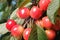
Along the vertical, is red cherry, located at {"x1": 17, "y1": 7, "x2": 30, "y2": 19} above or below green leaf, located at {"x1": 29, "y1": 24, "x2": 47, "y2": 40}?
above

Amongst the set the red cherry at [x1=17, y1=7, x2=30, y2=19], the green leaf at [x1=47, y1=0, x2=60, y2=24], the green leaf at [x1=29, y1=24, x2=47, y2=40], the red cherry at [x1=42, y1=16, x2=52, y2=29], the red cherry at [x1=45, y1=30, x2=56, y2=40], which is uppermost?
the green leaf at [x1=47, y1=0, x2=60, y2=24]

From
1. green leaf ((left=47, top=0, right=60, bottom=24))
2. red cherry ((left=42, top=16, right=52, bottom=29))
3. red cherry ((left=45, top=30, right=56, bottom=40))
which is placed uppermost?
green leaf ((left=47, top=0, right=60, bottom=24))

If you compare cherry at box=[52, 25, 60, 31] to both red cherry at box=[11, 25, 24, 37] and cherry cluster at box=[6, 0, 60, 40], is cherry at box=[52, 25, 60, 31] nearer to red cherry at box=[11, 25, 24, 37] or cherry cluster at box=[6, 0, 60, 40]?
cherry cluster at box=[6, 0, 60, 40]

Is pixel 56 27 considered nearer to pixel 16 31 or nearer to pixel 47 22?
pixel 47 22

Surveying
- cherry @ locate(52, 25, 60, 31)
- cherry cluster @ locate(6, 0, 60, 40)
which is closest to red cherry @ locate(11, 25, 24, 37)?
cherry cluster @ locate(6, 0, 60, 40)

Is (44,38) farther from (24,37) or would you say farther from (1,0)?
(1,0)

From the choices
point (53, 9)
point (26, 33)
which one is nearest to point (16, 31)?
point (26, 33)

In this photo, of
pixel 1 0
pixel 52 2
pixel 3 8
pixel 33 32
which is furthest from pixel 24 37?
pixel 3 8

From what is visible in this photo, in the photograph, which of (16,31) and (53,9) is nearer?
(53,9)

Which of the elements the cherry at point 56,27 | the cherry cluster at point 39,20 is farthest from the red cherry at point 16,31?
the cherry at point 56,27
